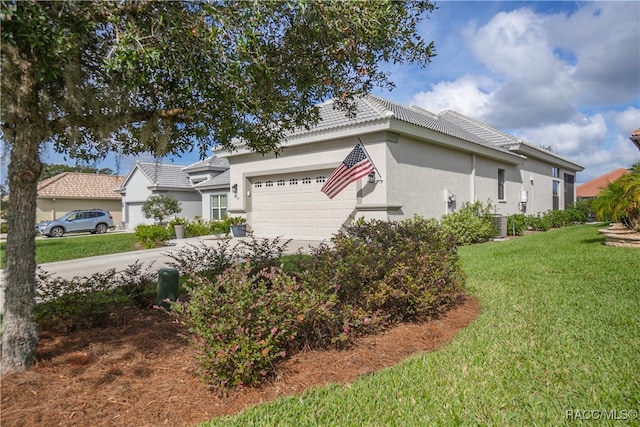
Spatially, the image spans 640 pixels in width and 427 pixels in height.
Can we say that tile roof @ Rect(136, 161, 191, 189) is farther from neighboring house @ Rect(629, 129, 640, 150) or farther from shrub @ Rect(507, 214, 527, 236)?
neighboring house @ Rect(629, 129, 640, 150)

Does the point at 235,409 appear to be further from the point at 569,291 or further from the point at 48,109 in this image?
the point at 569,291

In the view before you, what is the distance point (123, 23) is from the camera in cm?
294

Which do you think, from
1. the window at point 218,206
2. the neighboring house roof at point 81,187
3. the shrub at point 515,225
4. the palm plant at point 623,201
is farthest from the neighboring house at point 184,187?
the palm plant at point 623,201

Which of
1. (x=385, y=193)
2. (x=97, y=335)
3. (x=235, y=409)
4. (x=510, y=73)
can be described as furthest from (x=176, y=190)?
(x=235, y=409)

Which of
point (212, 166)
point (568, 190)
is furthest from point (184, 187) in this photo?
point (568, 190)

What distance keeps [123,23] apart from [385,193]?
340 inches

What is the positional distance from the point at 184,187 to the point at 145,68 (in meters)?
23.9

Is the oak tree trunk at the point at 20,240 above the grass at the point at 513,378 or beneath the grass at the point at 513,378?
above

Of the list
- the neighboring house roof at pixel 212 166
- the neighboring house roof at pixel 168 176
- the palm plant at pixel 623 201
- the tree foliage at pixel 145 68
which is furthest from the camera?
the neighboring house roof at pixel 168 176

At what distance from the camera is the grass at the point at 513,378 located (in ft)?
8.48

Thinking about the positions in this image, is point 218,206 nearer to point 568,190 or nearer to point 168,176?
point 168,176

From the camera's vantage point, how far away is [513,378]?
307 centimetres

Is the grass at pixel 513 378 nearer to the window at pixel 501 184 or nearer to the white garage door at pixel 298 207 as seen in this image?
the white garage door at pixel 298 207

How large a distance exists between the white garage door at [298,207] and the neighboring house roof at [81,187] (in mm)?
20465
